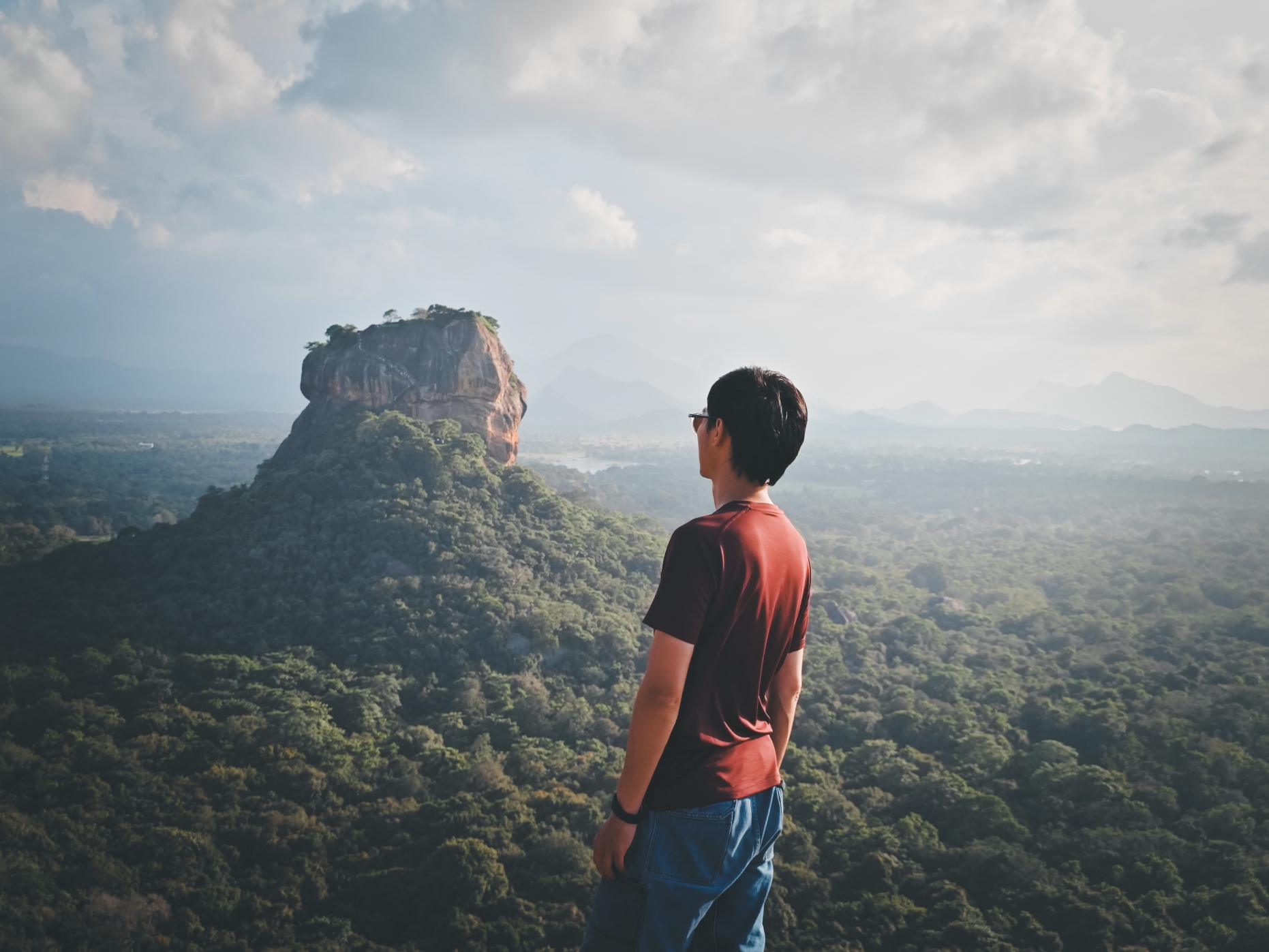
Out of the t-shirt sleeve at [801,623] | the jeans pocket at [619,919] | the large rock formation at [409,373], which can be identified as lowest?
the jeans pocket at [619,919]

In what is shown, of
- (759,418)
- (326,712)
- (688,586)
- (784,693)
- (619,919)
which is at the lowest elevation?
(326,712)

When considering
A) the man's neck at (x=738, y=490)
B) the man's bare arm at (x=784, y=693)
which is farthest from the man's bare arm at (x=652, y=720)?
the man's bare arm at (x=784, y=693)

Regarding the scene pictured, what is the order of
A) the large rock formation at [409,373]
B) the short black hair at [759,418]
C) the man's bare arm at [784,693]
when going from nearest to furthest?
the short black hair at [759,418] → the man's bare arm at [784,693] → the large rock formation at [409,373]

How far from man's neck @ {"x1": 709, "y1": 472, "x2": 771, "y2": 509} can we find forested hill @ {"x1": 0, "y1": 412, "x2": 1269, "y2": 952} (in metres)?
13.5

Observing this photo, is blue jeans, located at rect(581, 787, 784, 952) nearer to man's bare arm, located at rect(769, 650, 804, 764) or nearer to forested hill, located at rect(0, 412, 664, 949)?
man's bare arm, located at rect(769, 650, 804, 764)

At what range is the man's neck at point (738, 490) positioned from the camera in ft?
8.23

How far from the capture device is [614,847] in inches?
90.6

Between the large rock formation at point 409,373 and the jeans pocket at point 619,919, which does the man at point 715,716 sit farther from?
the large rock formation at point 409,373

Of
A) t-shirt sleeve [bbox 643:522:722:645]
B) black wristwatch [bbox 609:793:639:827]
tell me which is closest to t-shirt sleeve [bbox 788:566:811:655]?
t-shirt sleeve [bbox 643:522:722:645]

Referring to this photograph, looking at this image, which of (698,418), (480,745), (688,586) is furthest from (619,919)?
(480,745)

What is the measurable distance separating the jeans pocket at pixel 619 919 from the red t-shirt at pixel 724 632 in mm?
298

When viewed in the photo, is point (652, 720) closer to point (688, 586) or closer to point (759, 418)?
point (688, 586)

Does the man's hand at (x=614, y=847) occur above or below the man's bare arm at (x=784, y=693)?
below

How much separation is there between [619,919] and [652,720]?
0.76 m
